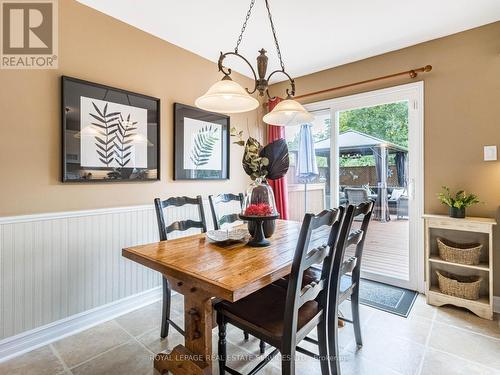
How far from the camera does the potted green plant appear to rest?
7.65 feet

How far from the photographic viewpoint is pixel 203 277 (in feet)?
3.71

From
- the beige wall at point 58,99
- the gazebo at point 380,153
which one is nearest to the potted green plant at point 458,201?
the gazebo at point 380,153

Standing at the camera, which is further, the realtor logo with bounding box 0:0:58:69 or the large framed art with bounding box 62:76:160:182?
the large framed art with bounding box 62:76:160:182

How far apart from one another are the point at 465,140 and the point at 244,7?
7.44 ft

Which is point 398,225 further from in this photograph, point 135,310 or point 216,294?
point 135,310

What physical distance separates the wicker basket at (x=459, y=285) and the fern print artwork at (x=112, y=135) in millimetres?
2915

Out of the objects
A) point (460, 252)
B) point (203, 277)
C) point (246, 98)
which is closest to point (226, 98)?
point (246, 98)

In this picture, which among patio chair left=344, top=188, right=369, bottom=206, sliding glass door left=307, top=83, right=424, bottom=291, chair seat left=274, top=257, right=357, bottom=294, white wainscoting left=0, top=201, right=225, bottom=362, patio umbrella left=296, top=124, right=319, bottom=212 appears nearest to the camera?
chair seat left=274, top=257, right=357, bottom=294

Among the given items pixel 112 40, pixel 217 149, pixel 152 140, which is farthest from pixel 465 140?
pixel 112 40

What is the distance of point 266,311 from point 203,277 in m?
0.45

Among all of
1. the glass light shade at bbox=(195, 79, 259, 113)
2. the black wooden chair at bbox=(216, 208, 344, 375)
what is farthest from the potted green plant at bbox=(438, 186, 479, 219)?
the glass light shade at bbox=(195, 79, 259, 113)

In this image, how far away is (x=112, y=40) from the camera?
7.48ft

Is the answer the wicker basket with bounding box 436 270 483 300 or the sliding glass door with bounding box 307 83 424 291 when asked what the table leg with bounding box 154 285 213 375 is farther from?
the sliding glass door with bounding box 307 83 424 291

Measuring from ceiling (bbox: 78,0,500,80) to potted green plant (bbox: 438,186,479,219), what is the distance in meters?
1.50
